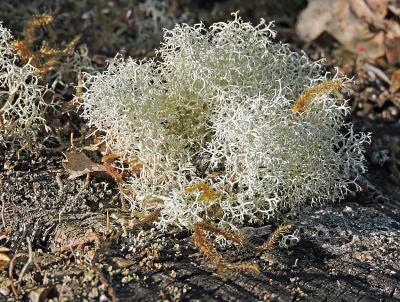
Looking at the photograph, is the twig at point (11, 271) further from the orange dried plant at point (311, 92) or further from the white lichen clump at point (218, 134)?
the orange dried plant at point (311, 92)

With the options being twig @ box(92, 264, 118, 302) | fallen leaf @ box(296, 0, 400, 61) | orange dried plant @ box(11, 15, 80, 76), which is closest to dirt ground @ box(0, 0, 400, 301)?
twig @ box(92, 264, 118, 302)

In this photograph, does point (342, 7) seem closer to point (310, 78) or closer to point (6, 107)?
point (310, 78)

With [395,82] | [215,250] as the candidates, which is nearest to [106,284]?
[215,250]

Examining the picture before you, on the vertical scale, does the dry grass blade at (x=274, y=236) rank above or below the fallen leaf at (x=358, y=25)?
below

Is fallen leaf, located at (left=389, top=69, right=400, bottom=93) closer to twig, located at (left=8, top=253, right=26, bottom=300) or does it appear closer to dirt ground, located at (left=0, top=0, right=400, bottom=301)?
dirt ground, located at (left=0, top=0, right=400, bottom=301)

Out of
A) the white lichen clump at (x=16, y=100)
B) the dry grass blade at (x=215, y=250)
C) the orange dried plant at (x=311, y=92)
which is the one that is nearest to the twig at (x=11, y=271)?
the dry grass blade at (x=215, y=250)

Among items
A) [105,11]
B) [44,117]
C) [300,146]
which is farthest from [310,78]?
[105,11]
